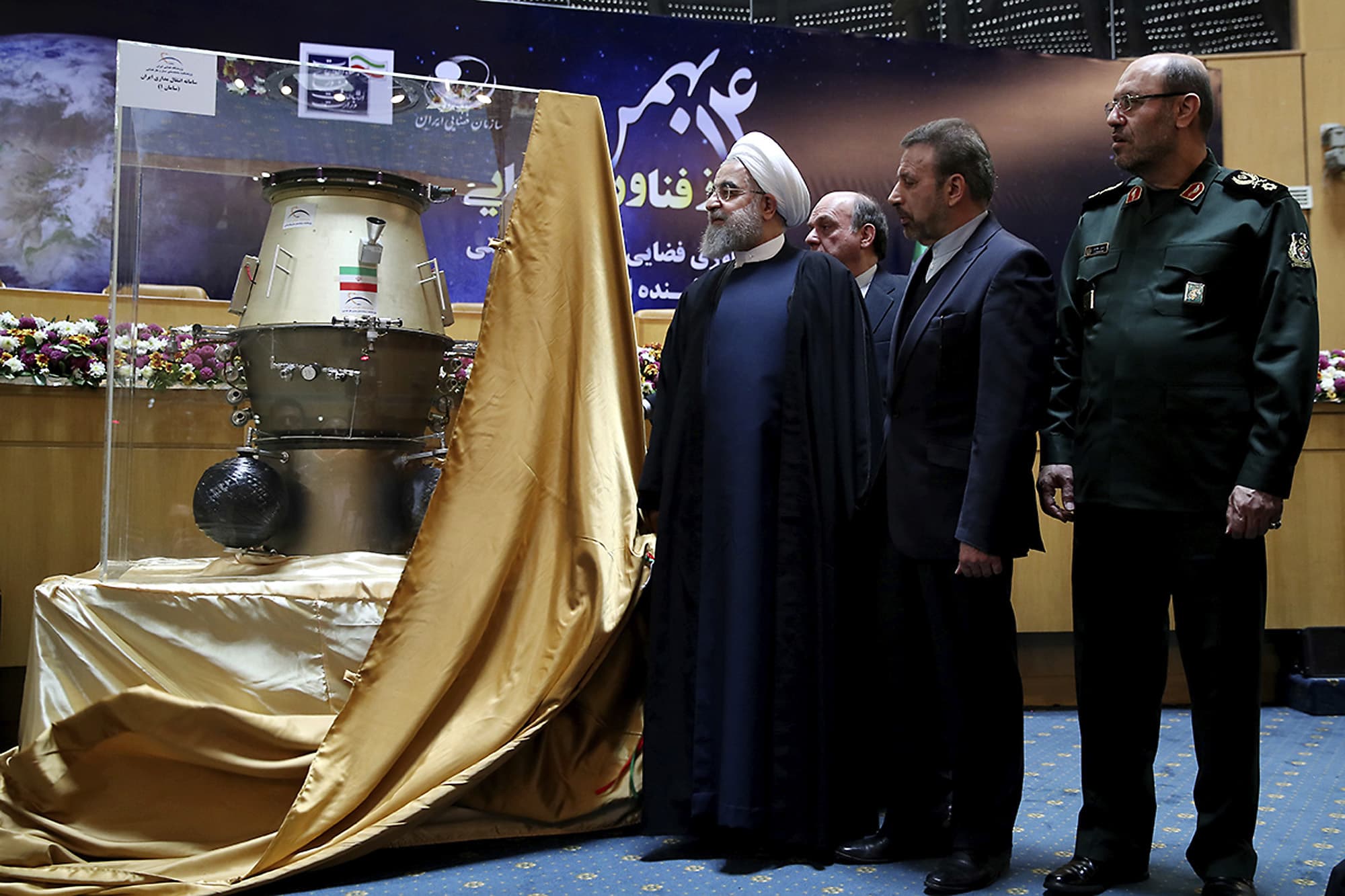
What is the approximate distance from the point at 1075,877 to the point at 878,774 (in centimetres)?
51

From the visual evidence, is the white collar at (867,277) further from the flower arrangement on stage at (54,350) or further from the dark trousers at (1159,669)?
the flower arrangement on stage at (54,350)

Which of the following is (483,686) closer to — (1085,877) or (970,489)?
(970,489)

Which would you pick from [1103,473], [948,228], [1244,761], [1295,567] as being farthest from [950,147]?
[1295,567]

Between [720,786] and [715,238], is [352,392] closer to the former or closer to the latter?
[715,238]

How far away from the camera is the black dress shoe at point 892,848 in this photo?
7.72 ft

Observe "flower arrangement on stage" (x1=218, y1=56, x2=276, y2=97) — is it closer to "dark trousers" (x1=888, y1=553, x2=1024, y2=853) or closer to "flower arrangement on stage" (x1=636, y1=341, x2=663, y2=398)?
"flower arrangement on stage" (x1=636, y1=341, x2=663, y2=398)

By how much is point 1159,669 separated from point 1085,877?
0.40m

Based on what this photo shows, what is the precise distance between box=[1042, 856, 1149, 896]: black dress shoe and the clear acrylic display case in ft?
5.71

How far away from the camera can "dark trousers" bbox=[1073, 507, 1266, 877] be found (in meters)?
2.03

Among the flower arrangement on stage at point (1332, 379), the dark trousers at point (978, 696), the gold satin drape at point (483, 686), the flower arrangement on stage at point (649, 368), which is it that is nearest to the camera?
the dark trousers at point (978, 696)

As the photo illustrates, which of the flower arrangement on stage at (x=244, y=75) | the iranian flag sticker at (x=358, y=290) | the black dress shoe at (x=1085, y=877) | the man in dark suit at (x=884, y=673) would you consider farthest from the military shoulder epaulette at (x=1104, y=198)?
the flower arrangement on stage at (x=244, y=75)

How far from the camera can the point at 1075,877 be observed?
6.93ft

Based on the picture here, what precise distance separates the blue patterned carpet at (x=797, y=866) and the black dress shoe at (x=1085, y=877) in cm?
3

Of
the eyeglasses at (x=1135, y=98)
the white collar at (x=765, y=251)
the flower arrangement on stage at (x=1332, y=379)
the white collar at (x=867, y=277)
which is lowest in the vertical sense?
the flower arrangement on stage at (x=1332, y=379)
